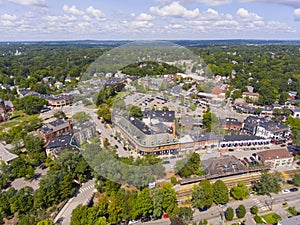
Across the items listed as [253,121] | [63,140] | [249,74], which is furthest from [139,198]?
[249,74]

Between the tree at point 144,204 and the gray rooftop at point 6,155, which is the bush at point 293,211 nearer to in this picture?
the tree at point 144,204

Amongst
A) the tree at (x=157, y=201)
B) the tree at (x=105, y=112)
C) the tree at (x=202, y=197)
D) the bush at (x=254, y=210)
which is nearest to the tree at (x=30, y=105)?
the tree at (x=105, y=112)

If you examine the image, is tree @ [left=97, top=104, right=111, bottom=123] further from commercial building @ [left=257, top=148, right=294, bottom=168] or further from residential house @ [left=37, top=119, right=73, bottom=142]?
commercial building @ [left=257, top=148, right=294, bottom=168]

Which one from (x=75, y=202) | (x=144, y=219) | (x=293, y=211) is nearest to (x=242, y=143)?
(x=293, y=211)

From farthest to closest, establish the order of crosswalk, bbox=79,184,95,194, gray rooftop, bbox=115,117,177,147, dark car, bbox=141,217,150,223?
gray rooftop, bbox=115,117,177,147 → crosswalk, bbox=79,184,95,194 → dark car, bbox=141,217,150,223

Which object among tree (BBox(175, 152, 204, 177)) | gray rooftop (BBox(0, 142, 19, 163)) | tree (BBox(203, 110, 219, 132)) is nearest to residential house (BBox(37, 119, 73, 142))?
gray rooftop (BBox(0, 142, 19, 163))

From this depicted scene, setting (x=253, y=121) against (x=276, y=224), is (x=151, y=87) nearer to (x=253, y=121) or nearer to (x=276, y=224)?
(x=253, y=121)
